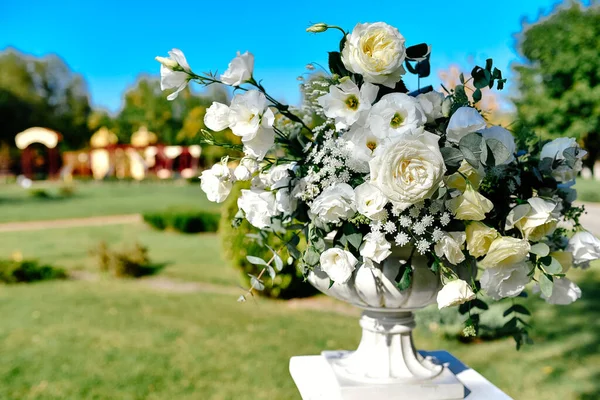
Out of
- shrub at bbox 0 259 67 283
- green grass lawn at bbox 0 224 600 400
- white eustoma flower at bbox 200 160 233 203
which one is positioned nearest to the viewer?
white eustoma flower at bbox 200 160 233 203

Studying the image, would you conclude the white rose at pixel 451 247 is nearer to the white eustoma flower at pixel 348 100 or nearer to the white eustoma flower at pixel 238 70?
the white eustoma flower at pixel 348 100

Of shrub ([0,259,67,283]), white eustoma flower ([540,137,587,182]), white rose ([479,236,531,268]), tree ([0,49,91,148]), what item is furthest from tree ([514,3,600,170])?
tree ([0,49,91,148])

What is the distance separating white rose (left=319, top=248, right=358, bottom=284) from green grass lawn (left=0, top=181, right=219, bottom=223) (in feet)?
41.0

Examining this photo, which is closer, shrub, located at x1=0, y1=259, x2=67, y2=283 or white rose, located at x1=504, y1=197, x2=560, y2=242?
white rose, located at x1=504, y1=197, x2=560, y2=242

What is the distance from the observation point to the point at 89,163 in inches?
1581

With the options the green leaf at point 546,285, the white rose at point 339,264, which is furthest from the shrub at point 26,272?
the green leaf at point 546,285

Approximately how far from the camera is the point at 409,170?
1285 mm

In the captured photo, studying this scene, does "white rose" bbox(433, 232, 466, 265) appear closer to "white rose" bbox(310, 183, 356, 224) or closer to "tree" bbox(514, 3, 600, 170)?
"white rose" bbox(310, 183, 356, 224)

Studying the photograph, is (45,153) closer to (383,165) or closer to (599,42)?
(599,42)

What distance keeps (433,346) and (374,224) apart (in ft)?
13.1

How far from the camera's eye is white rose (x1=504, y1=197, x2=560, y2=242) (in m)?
1.41

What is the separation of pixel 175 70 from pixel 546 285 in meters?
1.25

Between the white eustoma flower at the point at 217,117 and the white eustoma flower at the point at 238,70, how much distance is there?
7 centimetres

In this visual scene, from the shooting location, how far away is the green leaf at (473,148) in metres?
1.34
